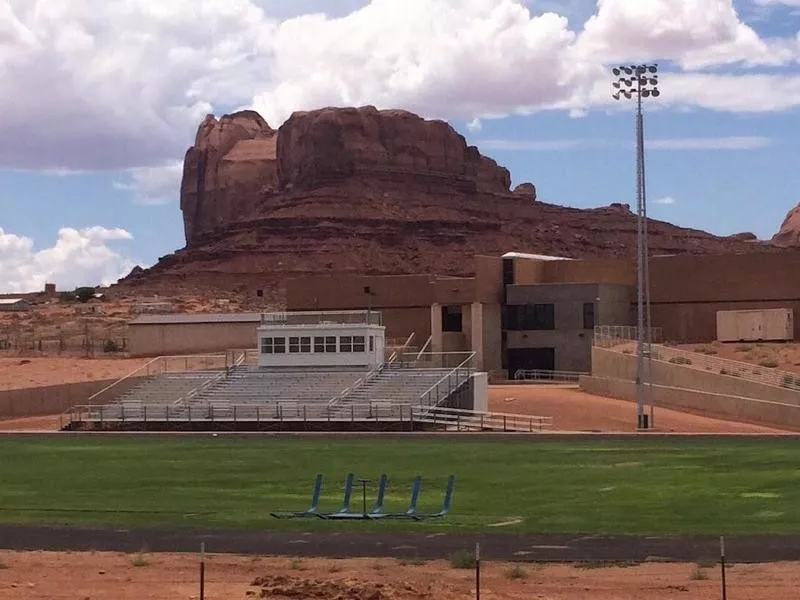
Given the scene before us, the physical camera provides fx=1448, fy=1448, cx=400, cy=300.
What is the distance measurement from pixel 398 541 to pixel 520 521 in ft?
12.6

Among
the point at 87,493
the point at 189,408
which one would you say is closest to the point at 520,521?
the point at 87,493

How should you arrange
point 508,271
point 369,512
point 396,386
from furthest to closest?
point 508,271 < point 396,386 < point 369,512

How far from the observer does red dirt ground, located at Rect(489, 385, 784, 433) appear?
226ft

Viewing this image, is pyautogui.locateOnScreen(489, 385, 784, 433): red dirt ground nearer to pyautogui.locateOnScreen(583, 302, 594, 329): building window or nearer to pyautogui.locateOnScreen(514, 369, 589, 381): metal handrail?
pyautogui.locateOnScreen(514, 369, 589, 381): metal handrail

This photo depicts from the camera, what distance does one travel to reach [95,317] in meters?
147

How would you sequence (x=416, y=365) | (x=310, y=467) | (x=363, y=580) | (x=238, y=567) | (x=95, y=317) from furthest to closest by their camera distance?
(x=95, y=317), (x=416, y=365), (x=310, y=467), (x=238, y=567), (x=363, y=580)

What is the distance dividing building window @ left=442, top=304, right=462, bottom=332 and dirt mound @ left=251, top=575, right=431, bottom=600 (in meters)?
79.2

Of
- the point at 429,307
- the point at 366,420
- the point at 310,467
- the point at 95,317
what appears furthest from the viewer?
the point at 95,317

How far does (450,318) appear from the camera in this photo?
99688 millimetres

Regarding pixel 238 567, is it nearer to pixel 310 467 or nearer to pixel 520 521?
pixel 520 521

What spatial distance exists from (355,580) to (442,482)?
705 inches

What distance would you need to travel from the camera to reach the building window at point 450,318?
99.2 metres

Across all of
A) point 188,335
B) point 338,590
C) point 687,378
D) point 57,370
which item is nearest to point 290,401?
point 687,378

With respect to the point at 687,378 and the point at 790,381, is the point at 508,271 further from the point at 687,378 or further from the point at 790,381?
the point at 790,381
